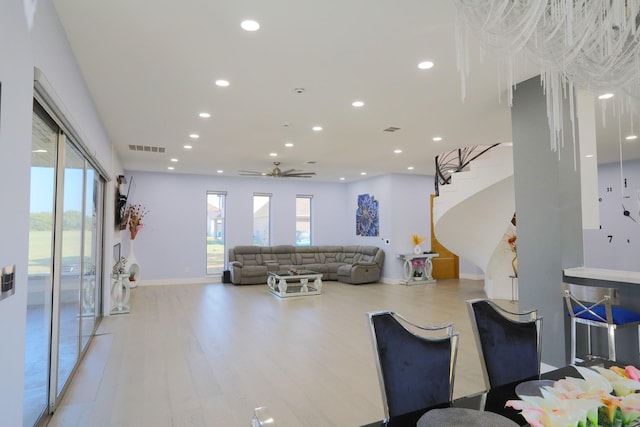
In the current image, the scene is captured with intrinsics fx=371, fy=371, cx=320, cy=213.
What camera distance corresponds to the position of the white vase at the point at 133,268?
26.4 ft

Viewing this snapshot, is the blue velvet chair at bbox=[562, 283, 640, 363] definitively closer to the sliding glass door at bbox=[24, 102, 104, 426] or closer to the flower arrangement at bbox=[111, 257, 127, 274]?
the sliding glass door at bbox=[24, 102, 104, 426]

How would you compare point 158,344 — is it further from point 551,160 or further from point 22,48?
point 551,160

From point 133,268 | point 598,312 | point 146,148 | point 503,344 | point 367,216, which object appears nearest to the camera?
point 503,344

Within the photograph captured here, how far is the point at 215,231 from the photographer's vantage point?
10062 mm

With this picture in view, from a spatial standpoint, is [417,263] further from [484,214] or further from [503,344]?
[503,344]

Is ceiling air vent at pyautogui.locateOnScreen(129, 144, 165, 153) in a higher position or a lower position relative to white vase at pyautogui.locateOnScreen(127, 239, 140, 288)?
higher

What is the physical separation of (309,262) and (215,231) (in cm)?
270

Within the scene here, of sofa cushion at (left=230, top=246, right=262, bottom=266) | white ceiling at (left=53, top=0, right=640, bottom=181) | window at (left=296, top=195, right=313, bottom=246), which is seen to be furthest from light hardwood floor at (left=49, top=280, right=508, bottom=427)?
window at (left=296, top=195, right=313, bottom=246)

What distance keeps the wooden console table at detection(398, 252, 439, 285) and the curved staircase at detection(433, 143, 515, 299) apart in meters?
1.70

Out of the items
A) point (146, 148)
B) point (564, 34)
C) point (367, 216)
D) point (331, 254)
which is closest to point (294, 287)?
point (331, 254)

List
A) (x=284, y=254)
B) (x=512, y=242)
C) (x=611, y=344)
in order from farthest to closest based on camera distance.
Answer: (x=284, y=254), (x=512, y=242), (x=611, y=344)

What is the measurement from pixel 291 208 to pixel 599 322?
28.0 ft

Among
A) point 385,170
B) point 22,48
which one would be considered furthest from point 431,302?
point 22,48

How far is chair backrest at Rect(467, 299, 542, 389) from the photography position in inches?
72.0
